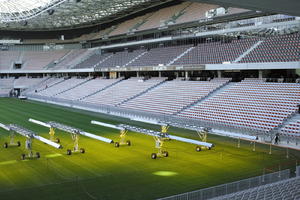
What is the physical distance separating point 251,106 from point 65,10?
41240 millimetres

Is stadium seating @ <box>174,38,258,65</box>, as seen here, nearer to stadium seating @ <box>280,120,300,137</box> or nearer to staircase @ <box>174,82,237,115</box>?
staircase @ <box>174,82,237,115</box>

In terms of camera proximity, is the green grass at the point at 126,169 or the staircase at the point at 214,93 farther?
the staircase at the point at 214,93

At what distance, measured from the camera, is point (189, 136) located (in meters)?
28.1

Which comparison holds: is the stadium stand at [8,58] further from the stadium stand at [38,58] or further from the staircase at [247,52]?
the staircase at [247,52]

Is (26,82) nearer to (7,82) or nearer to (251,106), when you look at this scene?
(7,82)

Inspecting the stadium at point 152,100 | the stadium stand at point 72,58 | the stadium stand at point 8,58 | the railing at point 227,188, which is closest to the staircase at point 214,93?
the stadium at point 152,100

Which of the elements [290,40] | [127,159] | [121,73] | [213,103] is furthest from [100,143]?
[121,73]

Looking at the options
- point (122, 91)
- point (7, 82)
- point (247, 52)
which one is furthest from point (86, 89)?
point (7, 82)

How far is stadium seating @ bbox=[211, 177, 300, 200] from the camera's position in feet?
36.6

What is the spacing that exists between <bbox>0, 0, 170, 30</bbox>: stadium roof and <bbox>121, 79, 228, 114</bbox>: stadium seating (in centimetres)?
1932

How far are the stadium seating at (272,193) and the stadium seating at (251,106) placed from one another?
47.8 feet

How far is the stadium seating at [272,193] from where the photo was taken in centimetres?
1117

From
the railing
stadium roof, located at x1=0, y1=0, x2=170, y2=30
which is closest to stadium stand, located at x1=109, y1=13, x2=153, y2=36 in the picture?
stadium roof, located at x1=0, y1=0, x2=170, y2=30

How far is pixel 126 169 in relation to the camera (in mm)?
18812
